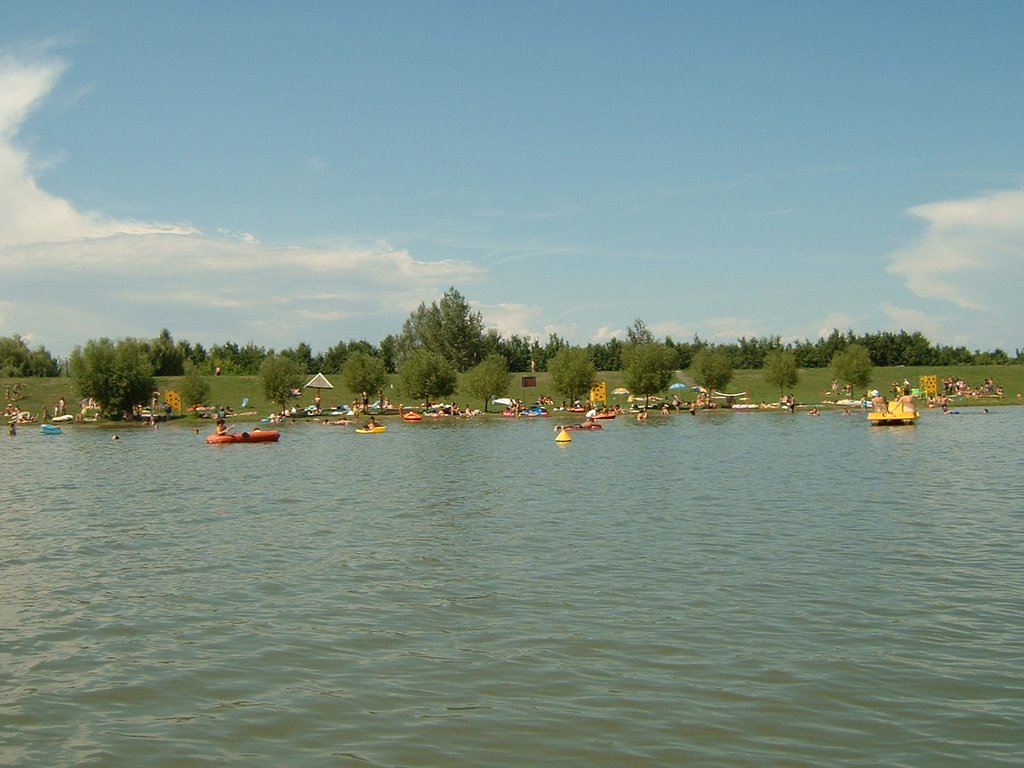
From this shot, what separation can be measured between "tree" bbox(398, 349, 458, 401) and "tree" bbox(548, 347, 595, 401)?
35.1 feet

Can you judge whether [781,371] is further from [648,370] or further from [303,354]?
[303,354]

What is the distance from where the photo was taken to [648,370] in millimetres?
97750

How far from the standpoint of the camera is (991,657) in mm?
12477

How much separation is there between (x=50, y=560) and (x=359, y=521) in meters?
7.81

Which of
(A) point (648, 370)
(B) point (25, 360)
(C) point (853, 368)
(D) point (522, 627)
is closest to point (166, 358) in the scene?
(B) point (25, 360)

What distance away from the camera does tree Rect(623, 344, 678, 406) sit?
97688 millimetres

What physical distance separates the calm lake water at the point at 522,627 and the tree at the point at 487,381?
214ft

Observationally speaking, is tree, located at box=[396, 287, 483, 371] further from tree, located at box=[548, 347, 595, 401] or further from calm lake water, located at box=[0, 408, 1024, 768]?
calm lake water, located at box=[0, 408, 1024, 768]

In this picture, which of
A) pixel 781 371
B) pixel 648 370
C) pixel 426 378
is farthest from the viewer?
pixel 781 371

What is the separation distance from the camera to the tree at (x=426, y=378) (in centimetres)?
9556

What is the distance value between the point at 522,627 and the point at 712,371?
87.9m

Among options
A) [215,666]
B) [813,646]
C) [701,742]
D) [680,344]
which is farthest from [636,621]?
[680,344]

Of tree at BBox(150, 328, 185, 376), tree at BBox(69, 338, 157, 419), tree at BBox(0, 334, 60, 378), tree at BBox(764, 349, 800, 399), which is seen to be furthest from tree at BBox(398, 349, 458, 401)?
tree at BBox(0, 334, 60, 378)

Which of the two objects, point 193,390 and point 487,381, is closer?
point 193,390
